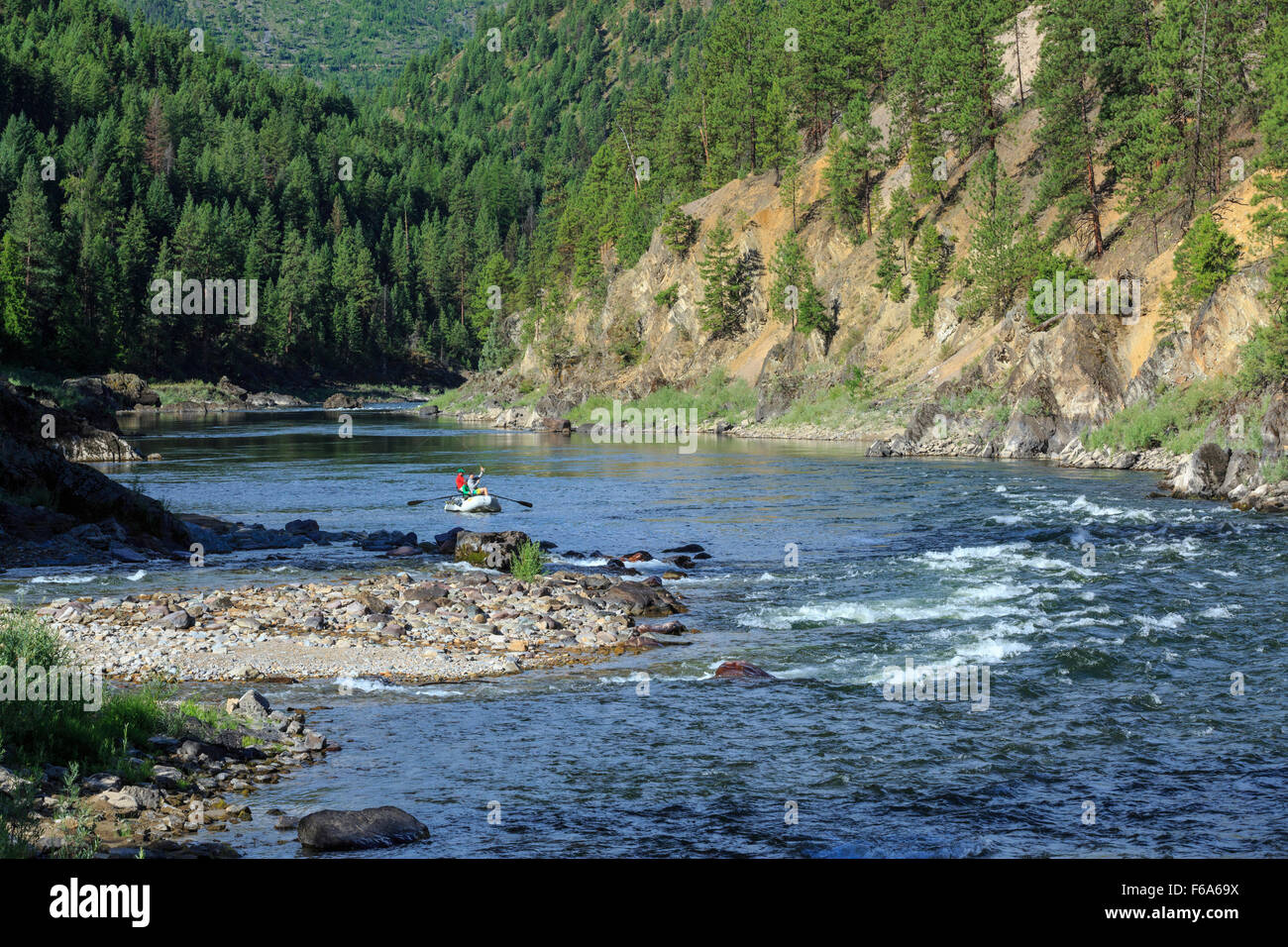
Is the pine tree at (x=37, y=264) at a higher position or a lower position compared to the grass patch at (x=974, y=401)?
higher

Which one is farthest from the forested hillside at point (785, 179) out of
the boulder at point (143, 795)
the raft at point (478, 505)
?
the boulder at point (143, 795)

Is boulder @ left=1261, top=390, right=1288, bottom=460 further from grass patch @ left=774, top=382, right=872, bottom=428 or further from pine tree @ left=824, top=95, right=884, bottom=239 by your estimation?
pine tree @ left=824, top=95, right=884, bottom=239

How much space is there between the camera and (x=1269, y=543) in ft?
99.3

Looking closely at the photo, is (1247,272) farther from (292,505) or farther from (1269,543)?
(292,505)

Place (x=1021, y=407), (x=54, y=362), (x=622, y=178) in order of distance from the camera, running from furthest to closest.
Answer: (x=622, y=178)
(x=54, y=362)
(x=1021, y=407)

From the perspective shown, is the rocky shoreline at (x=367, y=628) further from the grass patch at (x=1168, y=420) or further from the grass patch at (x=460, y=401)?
the grass patch at (x=460, y=401)

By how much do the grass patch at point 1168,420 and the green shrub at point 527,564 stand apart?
33.1 metres

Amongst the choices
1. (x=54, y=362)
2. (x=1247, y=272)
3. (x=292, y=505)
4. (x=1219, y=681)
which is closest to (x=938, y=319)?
(x=1247, y=272)

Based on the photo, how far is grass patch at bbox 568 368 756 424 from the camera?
96.1 m

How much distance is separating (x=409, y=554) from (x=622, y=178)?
113m

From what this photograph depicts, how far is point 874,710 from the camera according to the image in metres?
16.4

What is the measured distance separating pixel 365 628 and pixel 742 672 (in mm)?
7312

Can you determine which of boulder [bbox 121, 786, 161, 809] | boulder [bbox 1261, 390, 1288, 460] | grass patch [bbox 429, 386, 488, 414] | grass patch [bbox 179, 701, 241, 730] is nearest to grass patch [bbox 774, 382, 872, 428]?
boulder [bbox 1261, 390, 1288, 460]

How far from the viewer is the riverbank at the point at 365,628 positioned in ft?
61.0
